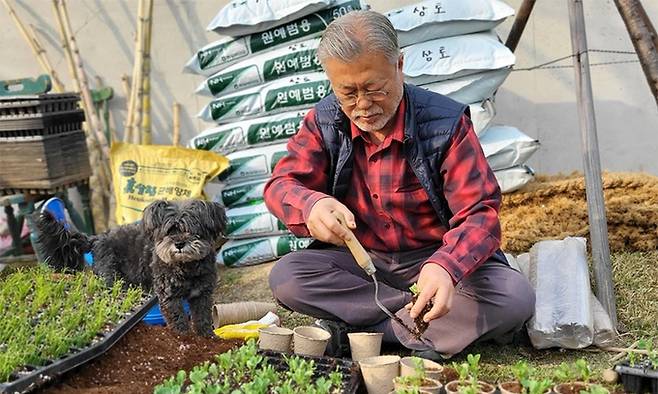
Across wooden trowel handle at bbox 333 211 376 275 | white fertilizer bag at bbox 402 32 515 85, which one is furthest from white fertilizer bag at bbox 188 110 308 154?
wooden trowel handle at bbox 333 211 376 275

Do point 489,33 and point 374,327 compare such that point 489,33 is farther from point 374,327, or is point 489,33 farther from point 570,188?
point 374,327

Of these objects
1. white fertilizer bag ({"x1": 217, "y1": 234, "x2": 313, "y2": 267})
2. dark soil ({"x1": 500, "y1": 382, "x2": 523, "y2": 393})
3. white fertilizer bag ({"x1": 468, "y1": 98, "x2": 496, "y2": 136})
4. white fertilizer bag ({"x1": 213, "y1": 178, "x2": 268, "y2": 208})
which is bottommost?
white fertilizer bag ({"x1": 217, "y1": 234, "x2": 313, "y2": 267})

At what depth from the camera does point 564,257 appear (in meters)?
3.89

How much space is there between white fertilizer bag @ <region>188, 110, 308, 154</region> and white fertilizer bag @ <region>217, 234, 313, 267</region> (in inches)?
24.4

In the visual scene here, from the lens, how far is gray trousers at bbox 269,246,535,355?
10.9 ft

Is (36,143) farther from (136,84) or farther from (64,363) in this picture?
(64,363)

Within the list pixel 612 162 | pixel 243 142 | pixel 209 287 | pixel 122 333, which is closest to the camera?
pixel 122 333

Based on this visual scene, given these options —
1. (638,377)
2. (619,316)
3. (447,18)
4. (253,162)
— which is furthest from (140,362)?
(447,18)

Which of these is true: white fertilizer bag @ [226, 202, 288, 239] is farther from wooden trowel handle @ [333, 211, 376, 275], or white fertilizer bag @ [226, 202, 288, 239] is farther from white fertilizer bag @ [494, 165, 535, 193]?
wooden trowel handle @ [333, 211, 376, 275]

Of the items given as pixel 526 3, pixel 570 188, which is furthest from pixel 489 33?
pixel 570 188

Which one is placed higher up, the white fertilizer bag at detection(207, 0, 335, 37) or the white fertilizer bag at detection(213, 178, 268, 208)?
the white fertilizer bag at detection(207, 0, 335, 37)

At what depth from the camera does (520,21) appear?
481 centimetres

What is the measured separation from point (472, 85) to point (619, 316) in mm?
1590

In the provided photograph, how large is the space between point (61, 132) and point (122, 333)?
2795 mm
